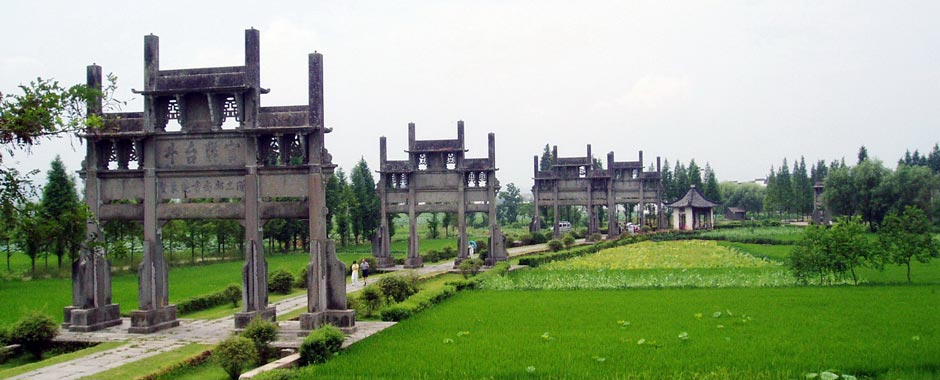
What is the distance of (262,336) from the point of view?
12.8m

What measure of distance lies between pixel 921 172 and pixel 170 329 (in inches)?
2143

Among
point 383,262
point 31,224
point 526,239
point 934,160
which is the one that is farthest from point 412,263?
point 934,160

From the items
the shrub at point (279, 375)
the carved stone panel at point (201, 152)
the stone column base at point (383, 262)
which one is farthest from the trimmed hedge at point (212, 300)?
the stone column base at point (383, 262)

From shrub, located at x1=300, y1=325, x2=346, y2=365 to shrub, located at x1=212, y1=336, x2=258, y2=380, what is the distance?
2.98 ft

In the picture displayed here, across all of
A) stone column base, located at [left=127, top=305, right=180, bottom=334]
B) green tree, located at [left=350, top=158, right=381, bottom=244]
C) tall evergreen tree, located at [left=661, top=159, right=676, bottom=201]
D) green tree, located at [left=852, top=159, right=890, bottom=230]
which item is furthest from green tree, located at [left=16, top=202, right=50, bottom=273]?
tall evergreen tree, located at [left=661, top=159, right=676, bottom=201]

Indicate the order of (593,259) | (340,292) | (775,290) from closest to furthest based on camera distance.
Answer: (340,292)
(775,290)
(593,259)

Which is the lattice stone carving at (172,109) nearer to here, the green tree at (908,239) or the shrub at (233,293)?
the shrub at (233,293)

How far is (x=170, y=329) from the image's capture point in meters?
16.3

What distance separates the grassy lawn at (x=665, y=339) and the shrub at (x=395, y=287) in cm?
165

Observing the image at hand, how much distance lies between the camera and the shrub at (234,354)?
11250 mm

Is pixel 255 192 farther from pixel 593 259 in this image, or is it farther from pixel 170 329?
pixel 593 259

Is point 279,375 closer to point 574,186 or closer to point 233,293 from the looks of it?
point 233,293

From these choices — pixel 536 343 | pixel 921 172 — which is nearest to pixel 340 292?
pixel 536 343

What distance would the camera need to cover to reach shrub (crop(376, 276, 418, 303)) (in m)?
19.8
